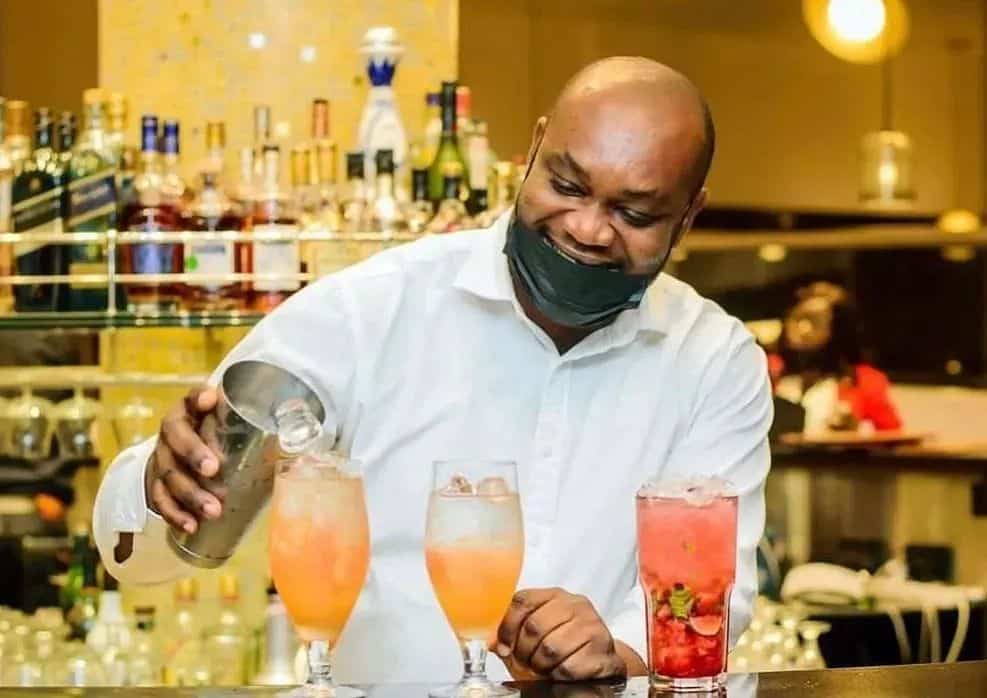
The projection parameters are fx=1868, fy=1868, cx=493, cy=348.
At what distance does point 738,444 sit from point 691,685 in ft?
1.91

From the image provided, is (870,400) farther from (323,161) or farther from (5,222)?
(5,222)

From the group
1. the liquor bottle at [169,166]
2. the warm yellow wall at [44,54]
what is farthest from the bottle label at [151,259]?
the warm yellow wall at [44,54]

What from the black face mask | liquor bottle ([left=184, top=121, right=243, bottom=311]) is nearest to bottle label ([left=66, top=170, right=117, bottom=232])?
liquor bottle ([left=184, top=121, right=243, bottom=311])

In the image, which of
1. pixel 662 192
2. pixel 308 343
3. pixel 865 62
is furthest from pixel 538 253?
pixel 865 62

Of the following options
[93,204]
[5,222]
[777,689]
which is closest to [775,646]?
[93,204]

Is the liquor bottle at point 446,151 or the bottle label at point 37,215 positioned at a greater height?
the liquor bottle at point 446,151

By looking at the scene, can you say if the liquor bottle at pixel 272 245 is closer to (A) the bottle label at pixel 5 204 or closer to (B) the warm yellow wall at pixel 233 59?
(B) the warm yellow wall at pixel 233 59

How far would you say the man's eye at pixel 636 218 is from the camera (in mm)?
1947

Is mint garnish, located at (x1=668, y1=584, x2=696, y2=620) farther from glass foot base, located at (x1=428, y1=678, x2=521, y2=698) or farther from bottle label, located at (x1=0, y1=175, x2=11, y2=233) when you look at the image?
bottle label, located at (x1=0, y1=175, x2=11, y2=233)

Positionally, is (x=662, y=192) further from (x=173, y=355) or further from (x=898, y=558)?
(x=898, y=558)

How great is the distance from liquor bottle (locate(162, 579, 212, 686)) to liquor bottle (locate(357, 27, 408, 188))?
77cm

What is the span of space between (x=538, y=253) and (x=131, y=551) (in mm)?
515

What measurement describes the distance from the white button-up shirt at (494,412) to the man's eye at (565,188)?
20 centimetres

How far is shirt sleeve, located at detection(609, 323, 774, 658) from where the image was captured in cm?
199
